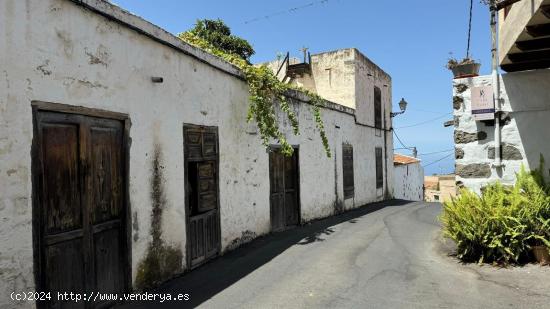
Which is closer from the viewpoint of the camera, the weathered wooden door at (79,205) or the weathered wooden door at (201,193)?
the weathered wooden door at (79,205)

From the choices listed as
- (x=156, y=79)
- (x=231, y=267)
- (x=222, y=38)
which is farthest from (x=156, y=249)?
(x=222, y=38)

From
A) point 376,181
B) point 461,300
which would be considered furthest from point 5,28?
point 376,181

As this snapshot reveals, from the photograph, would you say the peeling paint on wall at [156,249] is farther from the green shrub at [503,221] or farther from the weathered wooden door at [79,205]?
the green shrub at [503,221]

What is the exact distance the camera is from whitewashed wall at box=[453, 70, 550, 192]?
19.7 feet

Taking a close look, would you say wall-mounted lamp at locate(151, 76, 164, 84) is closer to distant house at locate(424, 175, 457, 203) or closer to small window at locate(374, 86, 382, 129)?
small window at locate(374, 86, 382, 129)

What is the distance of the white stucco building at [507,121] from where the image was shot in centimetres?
592

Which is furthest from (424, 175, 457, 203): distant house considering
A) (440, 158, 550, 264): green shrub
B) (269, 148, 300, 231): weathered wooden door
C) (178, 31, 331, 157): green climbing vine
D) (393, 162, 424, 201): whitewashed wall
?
(440, 158, 550, 264): green shrub

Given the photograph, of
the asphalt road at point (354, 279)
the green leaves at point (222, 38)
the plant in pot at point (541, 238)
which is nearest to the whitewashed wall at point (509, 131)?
the plant in pot at point (541, 238)

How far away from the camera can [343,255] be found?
6660 millimetres

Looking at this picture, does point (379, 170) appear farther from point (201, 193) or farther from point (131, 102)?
point (131, 102)

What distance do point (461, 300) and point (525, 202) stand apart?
1846 millimetres

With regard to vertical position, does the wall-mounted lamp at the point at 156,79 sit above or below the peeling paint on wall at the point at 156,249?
above

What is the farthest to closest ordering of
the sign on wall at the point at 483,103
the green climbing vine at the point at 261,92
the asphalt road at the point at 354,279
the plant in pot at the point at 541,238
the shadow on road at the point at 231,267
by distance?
the green climbing vine at the point at 261,92
the sign on wall at the point at 483,103
the plant in pot at the point at 541,238
the shadow on road at the point at 231,267
the asphalt road at the point at 354,279

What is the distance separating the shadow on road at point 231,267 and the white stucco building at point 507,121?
3134mm
